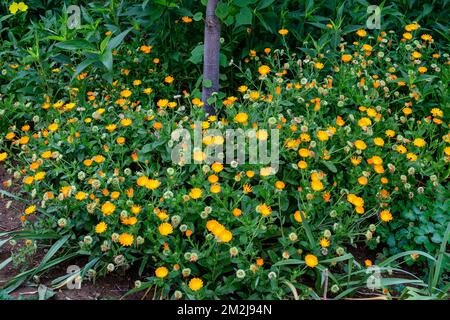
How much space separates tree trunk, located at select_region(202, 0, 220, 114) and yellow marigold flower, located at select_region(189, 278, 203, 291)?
134 centimetres

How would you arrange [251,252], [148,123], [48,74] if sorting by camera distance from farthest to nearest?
Answer: 1. [48,74]
2. [148,123]
3. [251,252]

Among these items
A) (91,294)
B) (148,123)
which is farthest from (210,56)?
(91,294)

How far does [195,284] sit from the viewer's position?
205 centimetres

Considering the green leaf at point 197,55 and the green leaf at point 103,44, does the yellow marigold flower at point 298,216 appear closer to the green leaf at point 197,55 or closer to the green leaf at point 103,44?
the green leaf at point 197,55

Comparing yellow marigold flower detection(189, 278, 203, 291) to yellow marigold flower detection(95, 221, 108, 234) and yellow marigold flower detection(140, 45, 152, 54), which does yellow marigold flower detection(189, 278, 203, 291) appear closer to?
yellow marigold flower detection(95, 221, 108, 234)

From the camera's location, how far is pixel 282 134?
2.64 m

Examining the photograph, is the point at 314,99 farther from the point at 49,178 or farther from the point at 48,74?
the point at 48,74

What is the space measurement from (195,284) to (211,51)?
4.94 feet

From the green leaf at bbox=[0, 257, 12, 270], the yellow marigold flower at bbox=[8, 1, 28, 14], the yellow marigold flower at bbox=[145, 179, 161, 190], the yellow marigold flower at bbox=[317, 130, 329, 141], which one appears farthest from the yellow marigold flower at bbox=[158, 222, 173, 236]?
the yellow marigold flower at bbox=[8, 1, 28, 14]

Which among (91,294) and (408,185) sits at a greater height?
(408,185)

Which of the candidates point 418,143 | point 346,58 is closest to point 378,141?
point 418,143

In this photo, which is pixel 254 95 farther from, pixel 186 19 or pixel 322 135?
pixel 186 19

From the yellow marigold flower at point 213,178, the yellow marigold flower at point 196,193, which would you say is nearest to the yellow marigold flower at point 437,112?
the yellow marigold flower at point 213,178

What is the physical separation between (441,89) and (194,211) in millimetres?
1860
